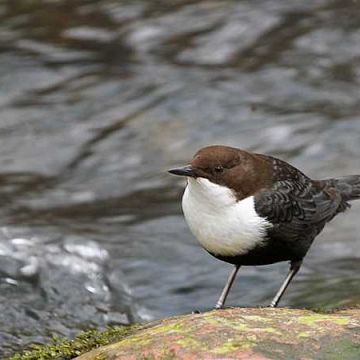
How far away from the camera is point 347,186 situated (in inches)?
191

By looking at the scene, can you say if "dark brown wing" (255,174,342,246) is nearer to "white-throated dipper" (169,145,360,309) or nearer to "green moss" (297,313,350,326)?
"white-throated dipper" (169,145,360,309)

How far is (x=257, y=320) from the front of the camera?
3.15 metres

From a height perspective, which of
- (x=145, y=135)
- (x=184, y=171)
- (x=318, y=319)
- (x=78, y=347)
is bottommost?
(x=145, y=135)

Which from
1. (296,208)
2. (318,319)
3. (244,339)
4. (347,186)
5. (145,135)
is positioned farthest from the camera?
(145,135)

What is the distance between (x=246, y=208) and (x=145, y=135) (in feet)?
13.6

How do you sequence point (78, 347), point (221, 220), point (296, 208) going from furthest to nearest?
point (296, 208) < point (221, 220) < point (78, 347)

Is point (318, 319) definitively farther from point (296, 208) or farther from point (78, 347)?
point (296, 208)

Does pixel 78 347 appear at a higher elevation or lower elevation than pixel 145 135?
higher

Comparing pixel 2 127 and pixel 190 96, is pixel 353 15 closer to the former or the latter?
pixel 190 96

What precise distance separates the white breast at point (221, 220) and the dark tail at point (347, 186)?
3.12ft

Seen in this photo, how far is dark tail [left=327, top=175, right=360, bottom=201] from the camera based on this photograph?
4785mm

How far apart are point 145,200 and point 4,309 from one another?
1.88m

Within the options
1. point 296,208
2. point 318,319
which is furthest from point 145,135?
point 318,319

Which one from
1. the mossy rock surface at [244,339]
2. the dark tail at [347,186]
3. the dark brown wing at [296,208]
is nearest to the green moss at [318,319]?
the mossy rock surface at [244,339]
